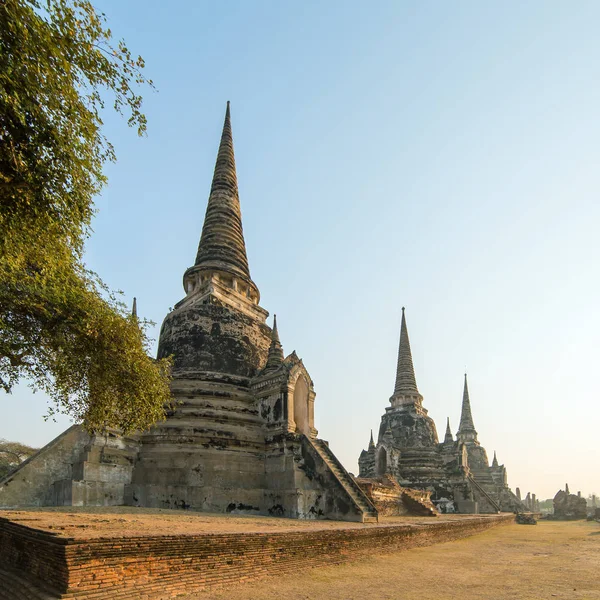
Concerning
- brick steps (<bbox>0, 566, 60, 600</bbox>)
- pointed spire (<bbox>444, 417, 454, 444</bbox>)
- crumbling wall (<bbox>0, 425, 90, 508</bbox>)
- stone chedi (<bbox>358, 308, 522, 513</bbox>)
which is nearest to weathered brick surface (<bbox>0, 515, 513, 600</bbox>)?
brick steps (<bbox>0, 566, 60, 600</bbox>)

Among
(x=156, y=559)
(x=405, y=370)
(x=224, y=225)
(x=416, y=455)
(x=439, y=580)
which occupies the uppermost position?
(x=224, y=225)

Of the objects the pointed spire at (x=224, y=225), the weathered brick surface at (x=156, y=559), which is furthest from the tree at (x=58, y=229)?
the pointed spire at (x=224, y=225)

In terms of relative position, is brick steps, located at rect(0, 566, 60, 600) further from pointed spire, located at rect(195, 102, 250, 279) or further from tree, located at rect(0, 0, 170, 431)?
pointed spire, located at rect(195, 102, 250, 279)

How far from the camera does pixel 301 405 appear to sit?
19.5m

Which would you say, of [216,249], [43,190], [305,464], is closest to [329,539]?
[305,464]

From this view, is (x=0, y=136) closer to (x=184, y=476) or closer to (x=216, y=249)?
(x=184, y=476)

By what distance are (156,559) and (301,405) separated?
41.8ft

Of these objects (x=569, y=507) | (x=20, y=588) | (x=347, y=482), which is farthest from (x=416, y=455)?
(x=20, y=588)

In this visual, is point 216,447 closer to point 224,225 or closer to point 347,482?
point 347,482

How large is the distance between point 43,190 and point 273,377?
503 inches

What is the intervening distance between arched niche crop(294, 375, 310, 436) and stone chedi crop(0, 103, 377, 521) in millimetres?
40

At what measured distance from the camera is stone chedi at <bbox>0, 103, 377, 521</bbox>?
50.1ft

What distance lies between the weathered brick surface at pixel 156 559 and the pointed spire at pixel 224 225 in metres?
15.3

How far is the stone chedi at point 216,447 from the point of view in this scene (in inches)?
601
